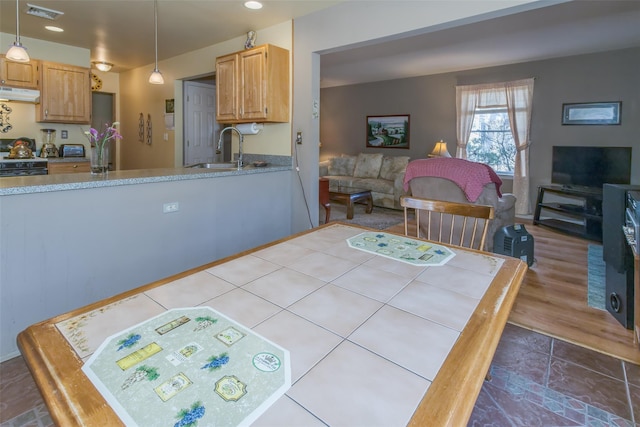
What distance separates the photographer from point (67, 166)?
4.86 metres

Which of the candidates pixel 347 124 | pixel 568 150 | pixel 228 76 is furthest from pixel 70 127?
pixel 568 150

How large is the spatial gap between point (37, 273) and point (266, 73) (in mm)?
2505

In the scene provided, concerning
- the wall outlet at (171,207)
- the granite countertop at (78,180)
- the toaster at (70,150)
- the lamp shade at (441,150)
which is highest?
the lamp shade at (441,150)

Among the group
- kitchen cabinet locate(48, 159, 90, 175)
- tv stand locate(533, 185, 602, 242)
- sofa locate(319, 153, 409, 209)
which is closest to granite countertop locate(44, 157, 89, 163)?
kitchen cabinet locate(48, 159, 90, 175)

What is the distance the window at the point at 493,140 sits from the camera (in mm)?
6055

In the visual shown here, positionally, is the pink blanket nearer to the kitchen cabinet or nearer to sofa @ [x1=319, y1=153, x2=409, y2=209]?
sofa @ [x1=319, y1=153, x2=409, y2=209]

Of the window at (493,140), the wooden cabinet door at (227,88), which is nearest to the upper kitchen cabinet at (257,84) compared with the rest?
the wooden cabinet door at (227,88)

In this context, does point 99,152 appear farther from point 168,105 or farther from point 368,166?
point 368,166

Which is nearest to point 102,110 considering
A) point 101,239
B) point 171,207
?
point 171,207

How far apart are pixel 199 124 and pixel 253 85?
7.65 ft

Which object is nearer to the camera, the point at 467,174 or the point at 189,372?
the point at 189,372

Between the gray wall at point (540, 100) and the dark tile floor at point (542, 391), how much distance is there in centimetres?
434

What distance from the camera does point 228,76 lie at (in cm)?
386

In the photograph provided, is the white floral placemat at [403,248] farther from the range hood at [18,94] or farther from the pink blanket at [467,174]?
the range hood at [18,94]
